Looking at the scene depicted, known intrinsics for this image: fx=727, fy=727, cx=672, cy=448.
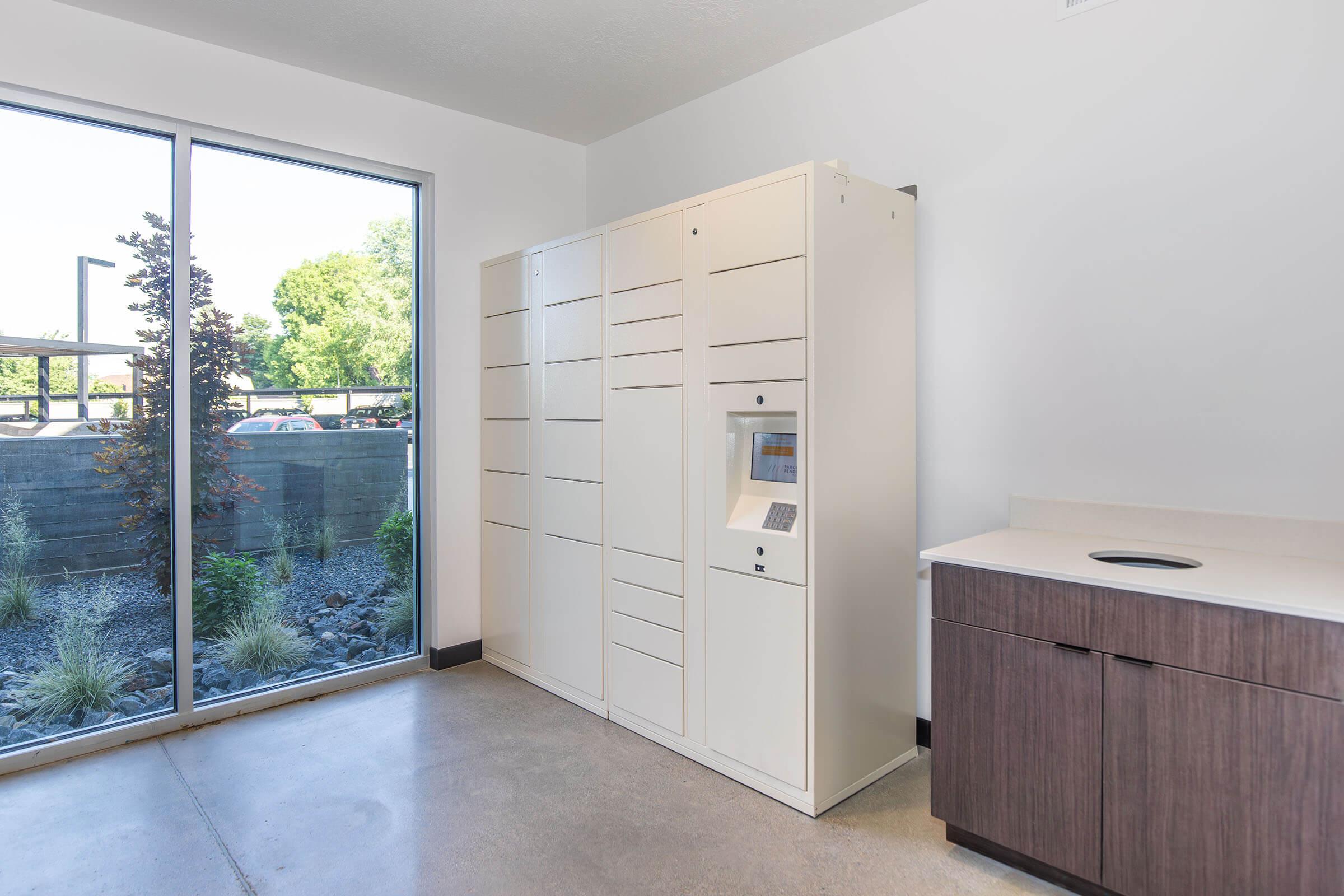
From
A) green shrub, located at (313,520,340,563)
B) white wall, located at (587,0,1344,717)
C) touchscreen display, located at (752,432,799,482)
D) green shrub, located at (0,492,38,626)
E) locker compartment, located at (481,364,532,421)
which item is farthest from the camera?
locker compartment, located at (481,364,532,421)

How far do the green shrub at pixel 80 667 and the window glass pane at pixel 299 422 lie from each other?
306mm

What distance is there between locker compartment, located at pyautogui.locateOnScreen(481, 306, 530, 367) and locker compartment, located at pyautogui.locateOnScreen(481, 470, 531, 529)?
590 millimetres

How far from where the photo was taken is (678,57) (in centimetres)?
326

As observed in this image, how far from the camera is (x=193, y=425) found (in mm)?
3148

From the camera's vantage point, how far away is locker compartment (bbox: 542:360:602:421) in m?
3.21

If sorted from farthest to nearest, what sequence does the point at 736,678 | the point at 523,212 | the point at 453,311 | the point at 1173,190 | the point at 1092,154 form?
the point at 523,212
the point at 453,311
the point at 736,678
the point at 1092,154
the point at 1173,190

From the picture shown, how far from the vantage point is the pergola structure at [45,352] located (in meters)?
2.74

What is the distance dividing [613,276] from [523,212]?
134cm

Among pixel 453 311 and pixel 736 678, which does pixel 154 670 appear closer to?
pixel 453 311

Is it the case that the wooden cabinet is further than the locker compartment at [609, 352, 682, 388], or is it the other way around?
the locker compartment at [609, 352, 682, 388]

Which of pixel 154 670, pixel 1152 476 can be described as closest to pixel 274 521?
pixel 154 670

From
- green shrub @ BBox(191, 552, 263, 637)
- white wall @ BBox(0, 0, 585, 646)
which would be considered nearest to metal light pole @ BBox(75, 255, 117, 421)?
white wall @ BBox(0, 0, 585, 646)

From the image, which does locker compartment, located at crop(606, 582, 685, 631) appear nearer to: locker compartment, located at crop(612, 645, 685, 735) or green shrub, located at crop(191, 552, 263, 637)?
locker compartment, located at crop(612, 645, 685, 735)

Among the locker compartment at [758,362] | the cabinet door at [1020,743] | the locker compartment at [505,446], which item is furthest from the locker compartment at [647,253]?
the cabinet door at [1020,743]
